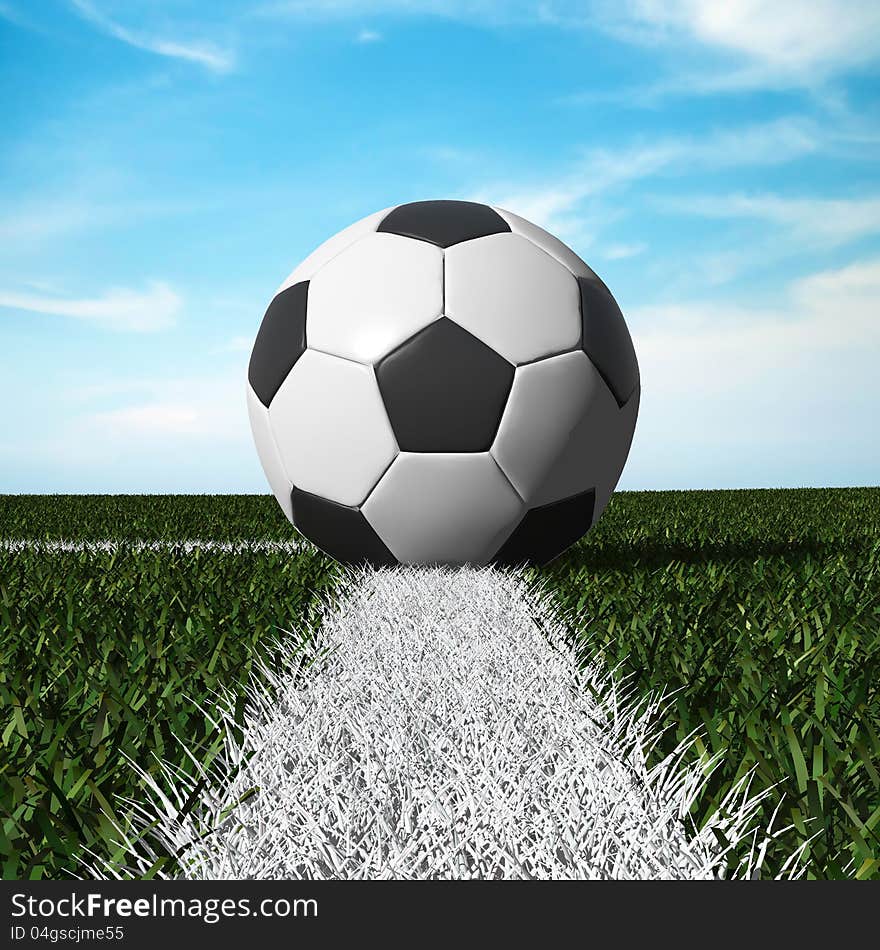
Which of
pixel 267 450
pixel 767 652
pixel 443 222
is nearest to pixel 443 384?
pixel 443 222

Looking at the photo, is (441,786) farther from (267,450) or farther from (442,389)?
(267,450)

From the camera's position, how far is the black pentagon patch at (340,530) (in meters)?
4.00

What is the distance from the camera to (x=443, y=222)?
13.1ft

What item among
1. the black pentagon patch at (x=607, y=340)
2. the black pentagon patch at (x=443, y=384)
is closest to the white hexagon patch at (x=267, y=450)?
the black pentagon patch at (x=443, y=384)

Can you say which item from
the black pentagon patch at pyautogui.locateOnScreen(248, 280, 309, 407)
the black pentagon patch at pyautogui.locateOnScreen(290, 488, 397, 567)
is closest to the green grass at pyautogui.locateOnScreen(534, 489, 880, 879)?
the black pentagon patch at pyautogui.locateOnScreen(290, 488, 397, 567)

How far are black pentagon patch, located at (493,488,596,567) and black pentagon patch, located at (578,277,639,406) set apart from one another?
521 millimetres

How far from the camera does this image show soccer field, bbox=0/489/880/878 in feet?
5.47

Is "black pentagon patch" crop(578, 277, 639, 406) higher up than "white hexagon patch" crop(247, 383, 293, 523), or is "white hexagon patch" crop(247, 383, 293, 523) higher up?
"black pentagon patch" crop(578, 277, 639, 406)

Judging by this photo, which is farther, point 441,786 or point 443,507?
point 443,507

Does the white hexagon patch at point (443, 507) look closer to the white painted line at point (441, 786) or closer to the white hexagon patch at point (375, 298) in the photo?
the white hexagon patch at point (375, 298)

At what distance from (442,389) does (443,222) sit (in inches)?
33.1

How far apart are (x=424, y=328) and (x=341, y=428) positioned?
21.7 inches

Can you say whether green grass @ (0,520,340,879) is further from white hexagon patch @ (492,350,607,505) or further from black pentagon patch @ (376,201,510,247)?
black pentagon patch @ (376,201,510,247)

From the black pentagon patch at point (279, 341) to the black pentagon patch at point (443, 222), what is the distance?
0.51 meters
